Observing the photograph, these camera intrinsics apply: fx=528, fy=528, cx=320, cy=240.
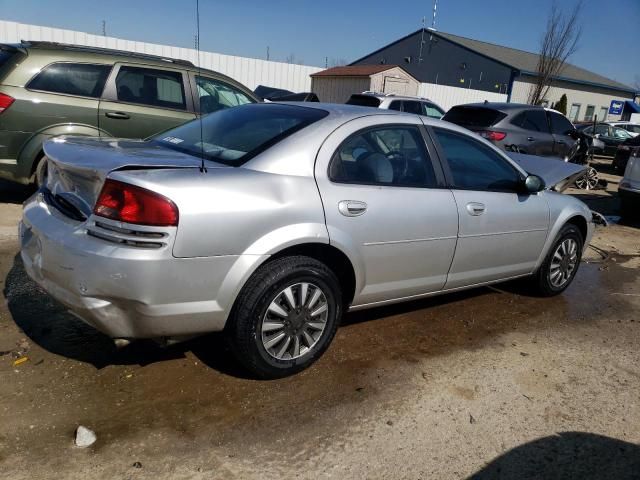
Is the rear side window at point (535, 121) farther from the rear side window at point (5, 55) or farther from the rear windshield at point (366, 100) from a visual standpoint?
the rear side window at point (5, 55)

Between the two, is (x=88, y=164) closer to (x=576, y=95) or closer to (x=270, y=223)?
(x=270, y=223)

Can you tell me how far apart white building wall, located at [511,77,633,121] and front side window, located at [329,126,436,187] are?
33.4 metres

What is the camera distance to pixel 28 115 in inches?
223

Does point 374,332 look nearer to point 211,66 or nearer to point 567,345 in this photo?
point 567,345

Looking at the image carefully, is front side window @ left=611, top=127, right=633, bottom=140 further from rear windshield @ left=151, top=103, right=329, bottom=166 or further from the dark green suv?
rear windshield @ left=151, top=103, right=329, bottom=166

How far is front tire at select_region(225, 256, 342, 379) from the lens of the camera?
2.81 meters

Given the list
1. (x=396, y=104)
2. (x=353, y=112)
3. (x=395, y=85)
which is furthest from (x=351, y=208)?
(x=395, y=85)

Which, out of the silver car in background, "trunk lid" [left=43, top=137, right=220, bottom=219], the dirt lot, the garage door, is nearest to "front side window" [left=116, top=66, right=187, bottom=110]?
the dirt lot

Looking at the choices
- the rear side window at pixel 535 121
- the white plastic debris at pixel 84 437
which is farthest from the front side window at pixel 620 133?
the white plastic debris at pixel 84 437

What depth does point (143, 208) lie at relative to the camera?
2.46 meters

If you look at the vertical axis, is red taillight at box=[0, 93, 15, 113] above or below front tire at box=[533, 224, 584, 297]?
above

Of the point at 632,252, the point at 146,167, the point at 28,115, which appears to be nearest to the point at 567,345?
the point at 146,167

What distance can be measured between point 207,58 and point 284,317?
15.8m

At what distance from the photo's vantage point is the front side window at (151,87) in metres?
6.28
